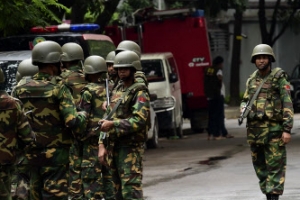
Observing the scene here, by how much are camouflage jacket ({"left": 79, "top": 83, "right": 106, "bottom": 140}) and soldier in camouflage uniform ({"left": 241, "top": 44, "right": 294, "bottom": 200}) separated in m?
1.57

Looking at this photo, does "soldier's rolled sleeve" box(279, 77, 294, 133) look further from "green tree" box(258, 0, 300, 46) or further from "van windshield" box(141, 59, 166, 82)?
"green tree" box(258, 0, 300, 46)

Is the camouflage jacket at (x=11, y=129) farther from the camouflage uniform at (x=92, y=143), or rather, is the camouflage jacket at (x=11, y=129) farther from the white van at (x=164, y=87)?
the white van at (x=164, y=87)

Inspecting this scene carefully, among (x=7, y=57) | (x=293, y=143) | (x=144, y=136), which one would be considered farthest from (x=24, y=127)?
(x=293, y=143)

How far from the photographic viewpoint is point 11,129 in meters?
8.05

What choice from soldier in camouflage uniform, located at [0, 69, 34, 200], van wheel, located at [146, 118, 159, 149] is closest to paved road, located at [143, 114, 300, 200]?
van wheel, located at [146, 118, 159, 149]

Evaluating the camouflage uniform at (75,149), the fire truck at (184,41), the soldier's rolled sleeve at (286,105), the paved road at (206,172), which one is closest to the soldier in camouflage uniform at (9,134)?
the camouflage uniform at (75,149)

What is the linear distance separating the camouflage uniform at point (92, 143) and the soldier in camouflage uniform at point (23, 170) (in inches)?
53.9

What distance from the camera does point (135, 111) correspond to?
9.56 m

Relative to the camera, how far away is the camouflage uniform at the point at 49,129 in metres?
9.16

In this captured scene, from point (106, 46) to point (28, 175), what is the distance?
25.5 feet

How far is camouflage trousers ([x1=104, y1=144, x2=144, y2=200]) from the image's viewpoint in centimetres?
958

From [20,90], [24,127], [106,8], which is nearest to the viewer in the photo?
[24,127]

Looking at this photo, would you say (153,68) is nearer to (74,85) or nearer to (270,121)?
(74,85)

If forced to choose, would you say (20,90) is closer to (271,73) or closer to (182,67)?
(271,73)
